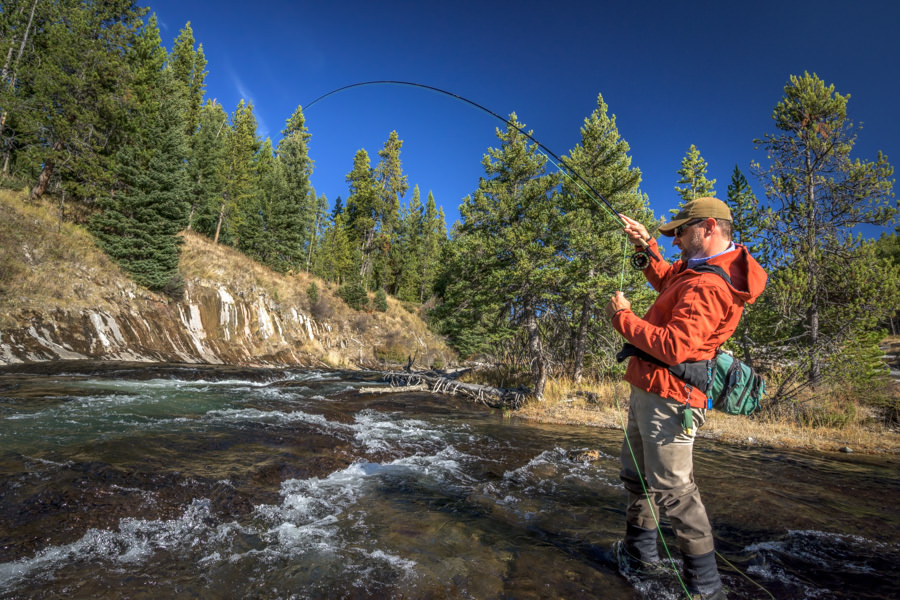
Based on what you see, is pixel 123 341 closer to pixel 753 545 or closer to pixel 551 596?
pixel 551 596

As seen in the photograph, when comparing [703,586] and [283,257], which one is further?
[283,257]

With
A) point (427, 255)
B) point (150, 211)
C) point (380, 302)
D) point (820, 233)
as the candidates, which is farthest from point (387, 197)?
point (820, 233)

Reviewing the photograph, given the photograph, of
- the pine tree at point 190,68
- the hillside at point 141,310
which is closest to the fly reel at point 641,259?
the hillside at point 141,310

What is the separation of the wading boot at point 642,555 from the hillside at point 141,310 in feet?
55.4

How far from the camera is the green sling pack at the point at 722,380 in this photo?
8.85ft

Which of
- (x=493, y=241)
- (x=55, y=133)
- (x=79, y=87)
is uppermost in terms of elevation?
(x=79, y=87)

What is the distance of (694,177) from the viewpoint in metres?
24.3

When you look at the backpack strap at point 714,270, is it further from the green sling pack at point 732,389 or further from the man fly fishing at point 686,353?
the green sling pack at point 732,389

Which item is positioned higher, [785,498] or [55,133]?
[55,133]

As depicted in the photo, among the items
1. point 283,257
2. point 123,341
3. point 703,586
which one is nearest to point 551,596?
point 703,586

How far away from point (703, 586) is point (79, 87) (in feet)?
97.6

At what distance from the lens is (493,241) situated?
47.5 ft

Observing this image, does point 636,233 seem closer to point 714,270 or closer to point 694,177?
point 714,270

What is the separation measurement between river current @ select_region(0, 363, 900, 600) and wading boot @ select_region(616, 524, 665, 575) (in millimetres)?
141
